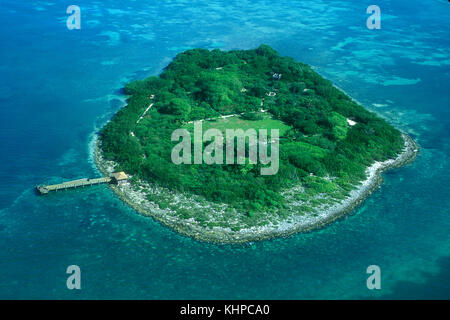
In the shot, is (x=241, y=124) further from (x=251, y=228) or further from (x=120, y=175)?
(x=251, y=228)

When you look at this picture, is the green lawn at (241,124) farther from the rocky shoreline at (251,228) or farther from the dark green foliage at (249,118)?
the rocky shoreline at (251,228)

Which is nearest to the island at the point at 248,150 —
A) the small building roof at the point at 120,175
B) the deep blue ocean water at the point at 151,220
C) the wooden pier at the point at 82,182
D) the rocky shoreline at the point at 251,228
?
the rocky shoreline at the point at 251,228

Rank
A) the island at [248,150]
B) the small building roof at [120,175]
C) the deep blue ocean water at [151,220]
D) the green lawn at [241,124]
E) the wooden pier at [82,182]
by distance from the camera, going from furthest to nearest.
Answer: the green lawn at [241,124], the small building roof at [120,175], the wooden pier at [82,182], the island at [248,150], the deep blue ocean water at [151,220]

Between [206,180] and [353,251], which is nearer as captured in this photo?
[353,251]

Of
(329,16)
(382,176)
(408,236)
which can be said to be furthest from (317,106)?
(329,16)

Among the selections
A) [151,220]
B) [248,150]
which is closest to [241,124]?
[248,150]

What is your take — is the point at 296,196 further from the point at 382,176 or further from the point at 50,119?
the point at 50,119
